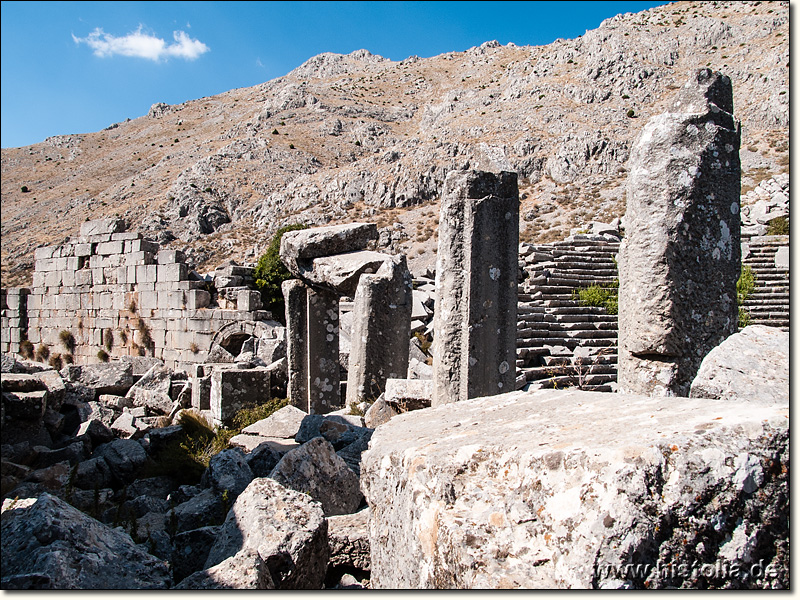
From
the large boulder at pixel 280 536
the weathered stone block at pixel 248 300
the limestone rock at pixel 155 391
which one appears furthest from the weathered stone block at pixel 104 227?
the large boulder at pixel 280 536

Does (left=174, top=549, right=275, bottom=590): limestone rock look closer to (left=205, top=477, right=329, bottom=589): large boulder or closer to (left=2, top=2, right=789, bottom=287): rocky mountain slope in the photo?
(left=205, top=477, right=329, bottom=589): large boulder

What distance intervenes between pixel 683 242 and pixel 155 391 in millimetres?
10206

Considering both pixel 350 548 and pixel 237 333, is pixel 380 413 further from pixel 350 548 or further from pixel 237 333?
pixel 237 333

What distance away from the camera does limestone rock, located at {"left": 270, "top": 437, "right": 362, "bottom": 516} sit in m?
4.29

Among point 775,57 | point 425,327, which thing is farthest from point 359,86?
point 425,327

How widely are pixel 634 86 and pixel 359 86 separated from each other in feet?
115

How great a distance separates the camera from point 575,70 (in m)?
49.1

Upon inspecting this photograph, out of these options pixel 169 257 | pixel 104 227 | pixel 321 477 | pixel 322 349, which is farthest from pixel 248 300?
pixel 321 477

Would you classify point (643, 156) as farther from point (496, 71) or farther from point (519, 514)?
point (496, 71)

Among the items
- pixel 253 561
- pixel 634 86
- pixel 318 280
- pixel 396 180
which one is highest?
pixel 634 86

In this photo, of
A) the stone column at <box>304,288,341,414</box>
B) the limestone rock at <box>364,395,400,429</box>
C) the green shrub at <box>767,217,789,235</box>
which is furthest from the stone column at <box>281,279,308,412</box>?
the green shrub at <box>767,217,789,235</box>

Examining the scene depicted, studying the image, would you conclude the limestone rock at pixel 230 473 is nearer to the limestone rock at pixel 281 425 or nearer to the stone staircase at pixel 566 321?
the limestone rock at pixel 281 425

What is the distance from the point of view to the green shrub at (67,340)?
17094mm

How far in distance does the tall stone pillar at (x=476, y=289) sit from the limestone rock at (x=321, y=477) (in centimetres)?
155
